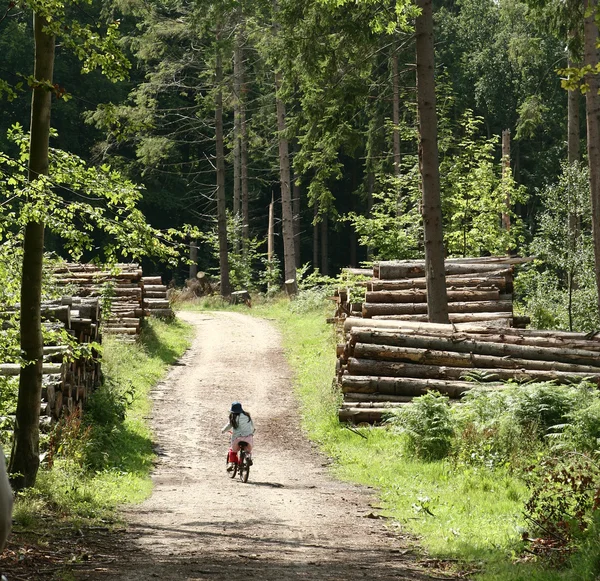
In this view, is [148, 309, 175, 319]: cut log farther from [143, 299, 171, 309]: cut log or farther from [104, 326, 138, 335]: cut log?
[104, 326, 138, 335]: cut log

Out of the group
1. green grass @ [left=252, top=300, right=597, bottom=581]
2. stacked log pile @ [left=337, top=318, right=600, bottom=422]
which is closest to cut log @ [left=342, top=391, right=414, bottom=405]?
stacked log pile @ [left=337, top=318, right=600, bottom=422]

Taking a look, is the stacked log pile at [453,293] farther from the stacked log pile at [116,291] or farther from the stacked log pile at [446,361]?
the stacked log pile at [116,291]

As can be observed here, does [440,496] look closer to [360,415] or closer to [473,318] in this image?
[360,415]

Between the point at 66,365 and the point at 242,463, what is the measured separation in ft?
10.5

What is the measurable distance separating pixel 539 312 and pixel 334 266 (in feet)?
119

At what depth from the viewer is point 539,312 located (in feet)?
80.3

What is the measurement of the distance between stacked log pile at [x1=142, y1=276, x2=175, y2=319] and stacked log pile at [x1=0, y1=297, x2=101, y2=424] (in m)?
11.3

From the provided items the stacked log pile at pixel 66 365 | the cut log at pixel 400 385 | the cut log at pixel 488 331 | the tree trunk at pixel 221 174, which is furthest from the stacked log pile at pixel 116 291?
the tree trunk at pixel 221 174

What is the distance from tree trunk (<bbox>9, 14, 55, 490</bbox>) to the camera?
10508mm

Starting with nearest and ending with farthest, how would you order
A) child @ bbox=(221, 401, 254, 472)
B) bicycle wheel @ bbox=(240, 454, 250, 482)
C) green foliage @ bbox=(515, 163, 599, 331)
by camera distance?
bicycle wheel @ bbox=(240, 454, 250, 482) → child @ bbox=(221, 401, 254, 472) → green foliage @ bbox=(515, 163, 599, 331)

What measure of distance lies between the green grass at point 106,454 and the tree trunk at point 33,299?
0.40 meters

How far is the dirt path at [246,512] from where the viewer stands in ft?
26.9

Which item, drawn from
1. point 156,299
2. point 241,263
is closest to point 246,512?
point 156,299

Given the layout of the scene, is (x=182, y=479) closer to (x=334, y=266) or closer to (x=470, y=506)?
(x=470, y=506)
